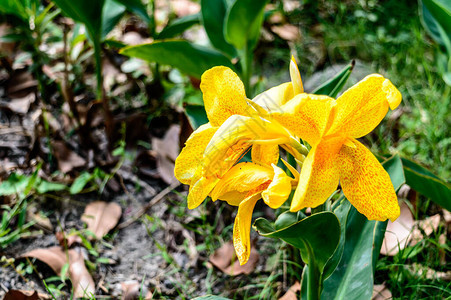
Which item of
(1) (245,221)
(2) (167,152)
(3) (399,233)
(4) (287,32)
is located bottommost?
(2) (167,152)

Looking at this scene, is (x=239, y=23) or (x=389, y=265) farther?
(x=239, y=23)

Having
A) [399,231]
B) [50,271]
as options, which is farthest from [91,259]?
[399,231]

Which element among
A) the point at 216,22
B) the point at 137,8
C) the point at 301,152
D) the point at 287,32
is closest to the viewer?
the point at 301,152

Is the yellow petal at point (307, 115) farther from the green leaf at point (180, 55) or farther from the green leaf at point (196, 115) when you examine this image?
the green leaf at point (180, 55)

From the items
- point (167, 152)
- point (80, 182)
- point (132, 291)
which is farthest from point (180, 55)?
point (132, 291)

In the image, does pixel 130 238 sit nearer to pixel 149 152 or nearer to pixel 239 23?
pixel 149 152

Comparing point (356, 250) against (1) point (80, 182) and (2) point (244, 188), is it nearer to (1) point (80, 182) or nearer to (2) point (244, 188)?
(2) point (244, 188)

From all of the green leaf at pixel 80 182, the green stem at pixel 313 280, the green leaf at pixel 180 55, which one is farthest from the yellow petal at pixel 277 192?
the green leaf at pixel 80 182
